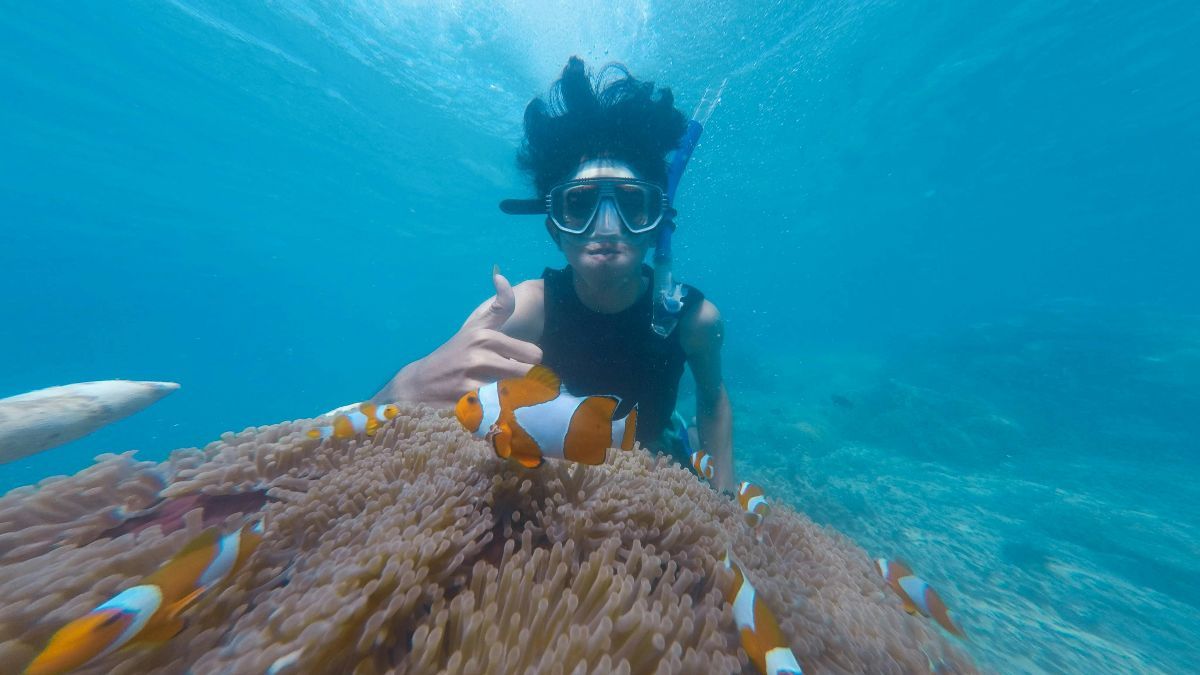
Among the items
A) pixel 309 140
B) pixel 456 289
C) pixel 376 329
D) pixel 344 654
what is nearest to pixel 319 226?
pixel 309 140

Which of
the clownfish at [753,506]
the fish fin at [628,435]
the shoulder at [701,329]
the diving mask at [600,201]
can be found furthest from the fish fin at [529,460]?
the shoulder at [701,329]

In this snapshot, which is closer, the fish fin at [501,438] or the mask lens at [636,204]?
the fish fin at [501,438]

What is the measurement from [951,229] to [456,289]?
66865 mm

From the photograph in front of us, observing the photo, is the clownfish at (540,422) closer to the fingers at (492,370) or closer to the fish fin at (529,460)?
the fish fin at (529,460)

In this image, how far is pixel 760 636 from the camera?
124 centimetres

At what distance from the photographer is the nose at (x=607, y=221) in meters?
3.49

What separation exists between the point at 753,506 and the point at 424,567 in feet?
5.92

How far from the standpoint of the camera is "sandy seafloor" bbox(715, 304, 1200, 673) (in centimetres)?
582

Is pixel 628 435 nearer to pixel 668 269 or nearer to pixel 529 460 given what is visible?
pixel 529 460

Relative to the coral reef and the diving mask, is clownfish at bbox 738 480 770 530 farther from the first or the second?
the diving mask

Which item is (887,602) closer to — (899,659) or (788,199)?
(899,659)

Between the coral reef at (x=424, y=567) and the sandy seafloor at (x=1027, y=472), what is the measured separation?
2743 millimetres

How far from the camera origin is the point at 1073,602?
6.27m

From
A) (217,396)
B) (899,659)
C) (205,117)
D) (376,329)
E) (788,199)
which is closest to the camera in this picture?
(899,659)
